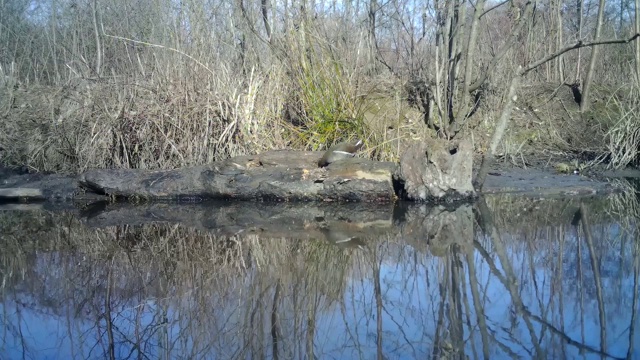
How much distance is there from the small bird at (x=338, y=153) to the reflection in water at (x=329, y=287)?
5.59 ft

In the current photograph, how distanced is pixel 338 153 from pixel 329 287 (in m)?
4.86

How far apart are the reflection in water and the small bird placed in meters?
1.70

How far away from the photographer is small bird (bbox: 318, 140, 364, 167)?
9328 millimetres

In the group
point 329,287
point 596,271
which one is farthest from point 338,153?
point 596,271

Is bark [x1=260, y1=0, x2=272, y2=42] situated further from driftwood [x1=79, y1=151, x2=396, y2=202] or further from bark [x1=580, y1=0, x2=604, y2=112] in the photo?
bark [x1=580, y1=0, x2=604, y2=112]

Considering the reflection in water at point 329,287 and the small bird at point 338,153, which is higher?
the small bird at point 338,153

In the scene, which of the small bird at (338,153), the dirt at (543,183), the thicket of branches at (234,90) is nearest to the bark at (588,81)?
the thicket of branches at (234,90)

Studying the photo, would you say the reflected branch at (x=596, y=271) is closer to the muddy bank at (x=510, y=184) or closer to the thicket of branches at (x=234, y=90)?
the muddy bank at (x=510, y=184)

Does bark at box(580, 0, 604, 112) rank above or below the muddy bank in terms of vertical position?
above

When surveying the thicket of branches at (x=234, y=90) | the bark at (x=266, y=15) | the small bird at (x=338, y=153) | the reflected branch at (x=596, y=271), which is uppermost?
the bark at (x=266, y=15)

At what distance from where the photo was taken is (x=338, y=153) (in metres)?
9.38

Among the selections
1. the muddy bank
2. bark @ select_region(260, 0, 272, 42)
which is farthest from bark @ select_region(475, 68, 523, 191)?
bark @ select_region(260, 0, 272, 42)

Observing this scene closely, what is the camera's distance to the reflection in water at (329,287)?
361 cm

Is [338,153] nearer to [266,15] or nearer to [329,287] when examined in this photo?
[266,15]
